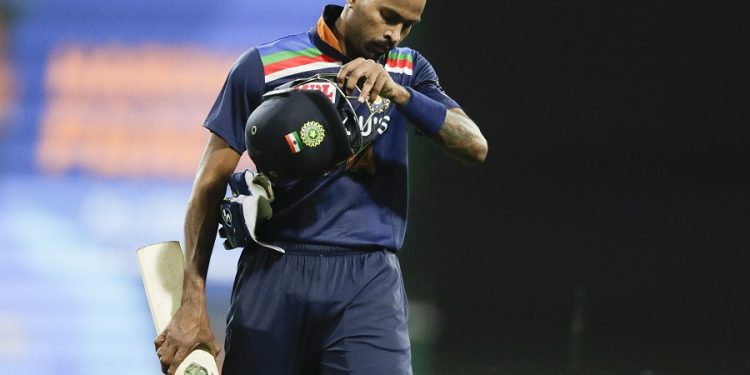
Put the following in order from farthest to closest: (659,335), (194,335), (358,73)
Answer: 1. (659,335)
2. (194,335)
3. (358,73)

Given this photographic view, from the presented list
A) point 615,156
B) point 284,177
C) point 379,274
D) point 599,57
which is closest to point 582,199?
point 615,156

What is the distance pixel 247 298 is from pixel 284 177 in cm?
35

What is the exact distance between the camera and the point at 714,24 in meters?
3.84

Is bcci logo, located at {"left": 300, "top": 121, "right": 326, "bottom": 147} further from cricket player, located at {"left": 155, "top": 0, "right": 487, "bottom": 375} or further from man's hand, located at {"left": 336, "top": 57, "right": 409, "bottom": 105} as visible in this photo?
cricket player, located at {"left": 155, "top": 0, "right": 487, "bottom": 375}

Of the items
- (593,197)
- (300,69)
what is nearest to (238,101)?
(300,69)

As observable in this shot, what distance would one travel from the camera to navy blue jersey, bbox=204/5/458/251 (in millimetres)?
2232

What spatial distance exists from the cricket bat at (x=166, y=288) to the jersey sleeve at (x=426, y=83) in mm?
687

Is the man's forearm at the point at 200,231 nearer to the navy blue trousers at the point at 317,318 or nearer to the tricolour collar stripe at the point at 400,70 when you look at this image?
the navy blue trousers at the point at 317,318

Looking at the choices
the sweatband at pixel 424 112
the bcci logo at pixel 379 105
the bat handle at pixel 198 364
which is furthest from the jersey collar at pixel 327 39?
the bat handle at pixel 198 364

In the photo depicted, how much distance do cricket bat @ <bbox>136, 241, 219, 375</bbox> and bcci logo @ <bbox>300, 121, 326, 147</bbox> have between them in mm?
527

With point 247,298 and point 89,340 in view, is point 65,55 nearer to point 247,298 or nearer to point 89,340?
point 89,340

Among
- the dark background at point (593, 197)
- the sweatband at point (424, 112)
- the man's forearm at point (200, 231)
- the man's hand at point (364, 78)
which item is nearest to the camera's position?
the man's hand at point (364, 78)

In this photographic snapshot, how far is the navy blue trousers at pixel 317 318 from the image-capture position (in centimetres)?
219

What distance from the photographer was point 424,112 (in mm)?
2146
